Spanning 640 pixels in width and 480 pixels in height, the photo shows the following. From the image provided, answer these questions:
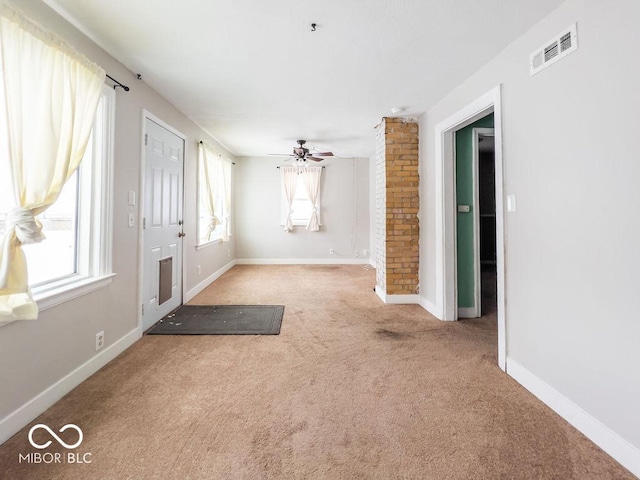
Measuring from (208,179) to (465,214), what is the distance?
12.1 feet

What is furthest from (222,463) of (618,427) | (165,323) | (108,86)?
(108,86)

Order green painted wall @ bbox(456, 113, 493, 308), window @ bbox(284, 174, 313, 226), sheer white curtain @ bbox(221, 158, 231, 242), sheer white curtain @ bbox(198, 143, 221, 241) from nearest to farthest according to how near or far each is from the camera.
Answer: green painted wall @ bbox(456, 113, 493, 308)
sheer white curtain @ bbox(198, 143, 221, 241)
sheer white curtain @ bbox(221, 158, 231, 242)
window @ bbox(284, 174, 313, 226)

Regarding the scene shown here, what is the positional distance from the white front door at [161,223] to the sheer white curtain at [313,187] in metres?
3.33

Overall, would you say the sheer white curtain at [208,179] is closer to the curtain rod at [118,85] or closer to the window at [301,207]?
the curtain rod at [118,85]

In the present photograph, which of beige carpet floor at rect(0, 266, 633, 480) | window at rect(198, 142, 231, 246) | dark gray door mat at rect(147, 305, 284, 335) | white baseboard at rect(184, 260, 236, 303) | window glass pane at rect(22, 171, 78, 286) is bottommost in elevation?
beige carpet floor at rect(0, 266, 633, 480)

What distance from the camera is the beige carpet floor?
4.27ft

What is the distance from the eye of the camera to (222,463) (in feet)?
4.34

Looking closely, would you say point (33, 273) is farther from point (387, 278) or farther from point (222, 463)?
point (387, 278)

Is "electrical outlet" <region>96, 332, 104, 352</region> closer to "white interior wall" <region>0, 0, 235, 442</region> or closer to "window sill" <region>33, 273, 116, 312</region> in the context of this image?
"white interior wall" <region>0, 0, 235, 442</region>

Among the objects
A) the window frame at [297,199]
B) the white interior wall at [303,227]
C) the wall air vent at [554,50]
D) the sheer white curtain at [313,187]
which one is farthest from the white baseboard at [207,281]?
the wall air vent at [554,50]

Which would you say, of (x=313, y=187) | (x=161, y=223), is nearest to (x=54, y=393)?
(x=161, y=223)

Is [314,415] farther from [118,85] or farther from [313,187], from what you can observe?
[313,187]

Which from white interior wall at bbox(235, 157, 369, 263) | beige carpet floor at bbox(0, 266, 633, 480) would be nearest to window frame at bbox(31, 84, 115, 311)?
beige carpet floor at bbox(0, 266, 633, 480)

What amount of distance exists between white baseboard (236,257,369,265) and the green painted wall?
11.7 ft
